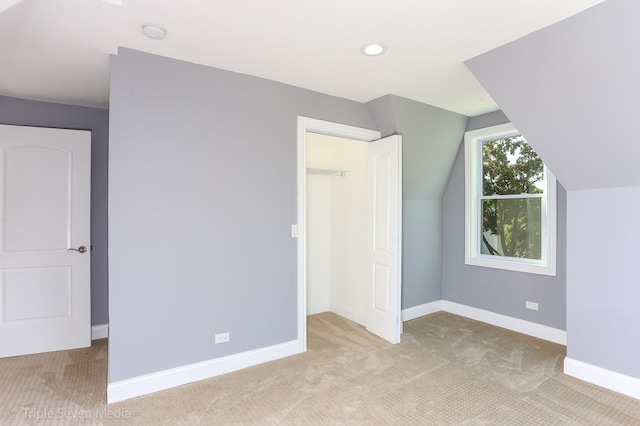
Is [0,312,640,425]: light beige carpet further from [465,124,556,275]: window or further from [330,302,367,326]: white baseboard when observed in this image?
[465,124,556,275]: window

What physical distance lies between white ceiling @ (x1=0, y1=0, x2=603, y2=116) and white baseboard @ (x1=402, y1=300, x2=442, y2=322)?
2.59 metres

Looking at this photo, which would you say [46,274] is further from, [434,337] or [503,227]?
[503,227]

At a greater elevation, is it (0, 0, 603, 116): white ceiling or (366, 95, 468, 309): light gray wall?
(0, 0, 603, 116): white ceiling

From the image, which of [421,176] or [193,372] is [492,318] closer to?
[421,176]

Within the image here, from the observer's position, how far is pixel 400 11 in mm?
1963

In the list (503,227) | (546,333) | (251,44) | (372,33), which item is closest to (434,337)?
(546,333)

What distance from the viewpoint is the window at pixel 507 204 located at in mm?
3604

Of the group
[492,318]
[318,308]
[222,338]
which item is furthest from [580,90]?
[318,308]

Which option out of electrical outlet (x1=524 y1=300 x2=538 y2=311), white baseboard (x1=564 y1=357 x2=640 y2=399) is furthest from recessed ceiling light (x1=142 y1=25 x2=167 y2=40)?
electrical outlet (x1=524 y1=300 x2=538 y2=311)

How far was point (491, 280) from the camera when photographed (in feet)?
13.1

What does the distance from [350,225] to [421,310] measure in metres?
1.40

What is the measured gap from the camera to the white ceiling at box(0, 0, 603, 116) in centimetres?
192

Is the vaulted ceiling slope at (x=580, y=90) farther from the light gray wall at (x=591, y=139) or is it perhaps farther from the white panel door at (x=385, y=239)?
the white panel door at (x=385, y=239)

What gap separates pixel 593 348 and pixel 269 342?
8.53 feet
